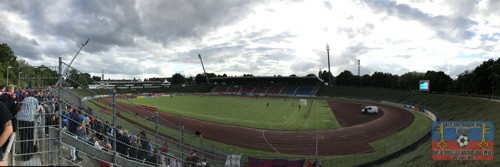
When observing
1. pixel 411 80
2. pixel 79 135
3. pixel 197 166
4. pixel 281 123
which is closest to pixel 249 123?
pixel 281 123

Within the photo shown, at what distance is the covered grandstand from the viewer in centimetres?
9119

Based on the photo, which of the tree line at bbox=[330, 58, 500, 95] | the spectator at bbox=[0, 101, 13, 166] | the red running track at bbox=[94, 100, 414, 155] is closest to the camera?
the spectator at bbox=[0, 101, 13, 166]

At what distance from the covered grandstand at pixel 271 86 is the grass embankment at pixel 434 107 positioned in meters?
6.88

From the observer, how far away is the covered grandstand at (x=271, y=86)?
91188 millimetres

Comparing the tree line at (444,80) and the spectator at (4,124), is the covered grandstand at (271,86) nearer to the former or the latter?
the tree line at (444,80)

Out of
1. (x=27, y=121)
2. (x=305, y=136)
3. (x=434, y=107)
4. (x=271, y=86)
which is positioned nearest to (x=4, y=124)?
(x=27, y=121)

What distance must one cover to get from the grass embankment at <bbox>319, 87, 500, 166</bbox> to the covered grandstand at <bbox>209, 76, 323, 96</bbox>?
6.88 m

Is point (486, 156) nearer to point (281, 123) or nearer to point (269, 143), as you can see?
point (269, 143)

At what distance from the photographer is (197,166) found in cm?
1011

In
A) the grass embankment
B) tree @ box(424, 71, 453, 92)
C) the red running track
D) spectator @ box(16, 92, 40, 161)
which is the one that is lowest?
the red running track

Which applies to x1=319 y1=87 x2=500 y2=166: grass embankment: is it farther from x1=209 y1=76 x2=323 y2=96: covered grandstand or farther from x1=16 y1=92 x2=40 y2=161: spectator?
x1=16 y1=92 x2=40 y2=161: spectator

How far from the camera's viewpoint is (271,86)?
101 m

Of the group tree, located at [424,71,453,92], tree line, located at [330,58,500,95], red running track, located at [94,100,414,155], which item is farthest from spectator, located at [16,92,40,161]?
tree, located at [424,71,453,92]

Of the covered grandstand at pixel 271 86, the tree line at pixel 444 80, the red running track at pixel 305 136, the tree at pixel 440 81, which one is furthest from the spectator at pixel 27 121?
the tree at pixel 440 81
